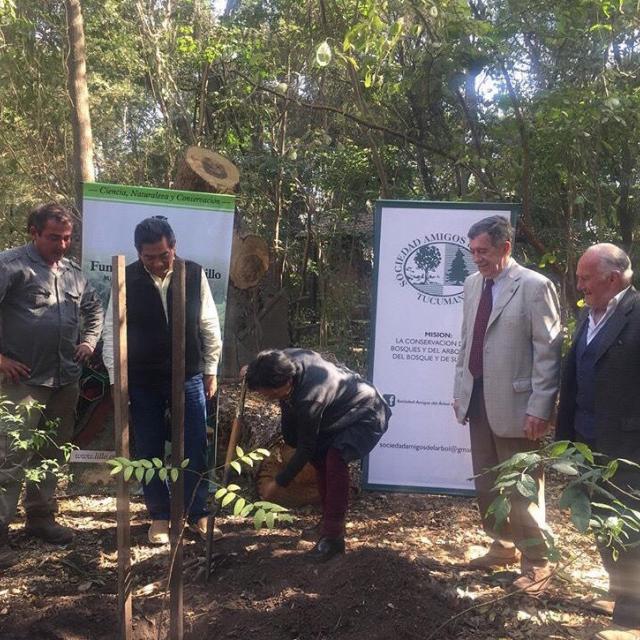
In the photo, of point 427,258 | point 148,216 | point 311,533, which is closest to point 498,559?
point 311,533

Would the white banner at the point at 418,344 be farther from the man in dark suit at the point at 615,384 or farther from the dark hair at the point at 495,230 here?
the man in dark suit at the point at 615,384

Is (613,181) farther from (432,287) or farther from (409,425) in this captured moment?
(409,425)

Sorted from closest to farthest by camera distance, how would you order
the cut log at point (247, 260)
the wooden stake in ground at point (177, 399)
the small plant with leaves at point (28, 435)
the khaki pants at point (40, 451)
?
the wooden stake in ground at point (177, 399)
the small plant with leaves at point (28, 435)
the khaki pants at point (40, 451)
the cut log at point (247, 260)

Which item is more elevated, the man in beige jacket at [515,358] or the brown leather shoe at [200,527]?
the man in beige jacket at [515,358]

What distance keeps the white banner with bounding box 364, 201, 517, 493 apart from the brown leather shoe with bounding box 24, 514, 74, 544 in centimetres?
184

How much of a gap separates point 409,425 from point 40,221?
250 cm

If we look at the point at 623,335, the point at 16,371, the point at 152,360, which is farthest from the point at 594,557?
the point at 16,371

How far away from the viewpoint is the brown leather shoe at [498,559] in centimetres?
384

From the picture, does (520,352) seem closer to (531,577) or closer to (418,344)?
(531,577)

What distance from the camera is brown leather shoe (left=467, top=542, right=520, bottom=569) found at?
3.84m

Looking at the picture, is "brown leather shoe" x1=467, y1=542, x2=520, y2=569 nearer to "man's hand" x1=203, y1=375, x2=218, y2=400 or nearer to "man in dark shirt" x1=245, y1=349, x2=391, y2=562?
"man in dark shirt" x1=245, y1=349, x2=391, y2=562

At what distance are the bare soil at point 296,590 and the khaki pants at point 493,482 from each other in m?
0.20

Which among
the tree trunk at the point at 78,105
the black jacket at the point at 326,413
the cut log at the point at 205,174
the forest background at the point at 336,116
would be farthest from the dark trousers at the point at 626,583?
the tree trunk at the point at 78,105

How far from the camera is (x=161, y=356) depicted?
3.88 metres
